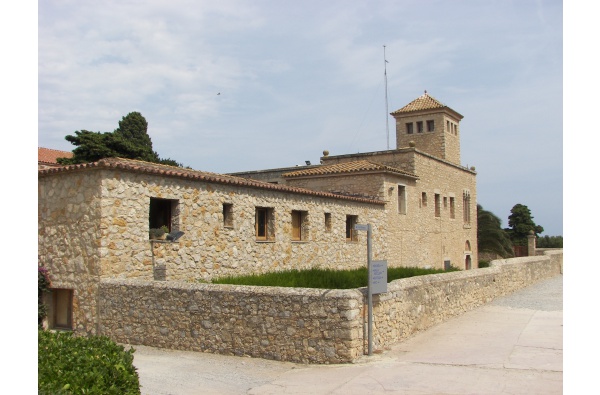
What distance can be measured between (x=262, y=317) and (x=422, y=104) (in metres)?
25.4

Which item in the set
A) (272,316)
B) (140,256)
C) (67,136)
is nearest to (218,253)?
(140,256)

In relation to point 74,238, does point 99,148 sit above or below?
above

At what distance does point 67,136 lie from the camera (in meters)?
29.3

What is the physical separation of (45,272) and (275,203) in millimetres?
6805

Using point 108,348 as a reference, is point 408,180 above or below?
above

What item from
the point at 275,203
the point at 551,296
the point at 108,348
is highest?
the point at 275,203

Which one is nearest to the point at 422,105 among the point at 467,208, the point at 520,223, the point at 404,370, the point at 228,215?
the point at 467,208

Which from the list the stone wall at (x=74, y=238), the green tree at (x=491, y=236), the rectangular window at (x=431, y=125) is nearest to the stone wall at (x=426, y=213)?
the rectangular window at (x=431, y=125)

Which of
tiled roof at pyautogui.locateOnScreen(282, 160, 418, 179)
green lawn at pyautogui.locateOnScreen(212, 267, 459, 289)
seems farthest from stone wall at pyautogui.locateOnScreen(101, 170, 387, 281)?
tiled roof at pyautogui.locateOnScreen(282, 160, 418, 179)

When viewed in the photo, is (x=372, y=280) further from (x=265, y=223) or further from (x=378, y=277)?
(x=265, y=223)

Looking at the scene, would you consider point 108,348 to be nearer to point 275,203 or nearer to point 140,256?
point 140,256

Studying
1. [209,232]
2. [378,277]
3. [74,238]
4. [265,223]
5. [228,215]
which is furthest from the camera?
[265,223]

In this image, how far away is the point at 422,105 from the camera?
33.2 metres

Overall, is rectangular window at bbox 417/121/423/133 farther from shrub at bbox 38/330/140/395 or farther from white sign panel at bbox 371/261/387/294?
shrub at bbox 38/330/140/395
